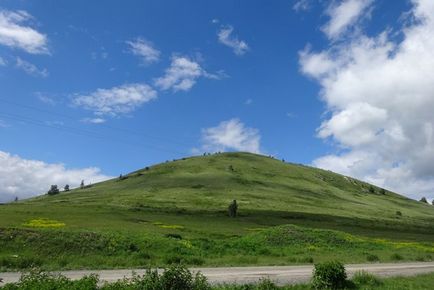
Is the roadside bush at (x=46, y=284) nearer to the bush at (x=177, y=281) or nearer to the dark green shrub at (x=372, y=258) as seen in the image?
the bush at (x=177, y=281)

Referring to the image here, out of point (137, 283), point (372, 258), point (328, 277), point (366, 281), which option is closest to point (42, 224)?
point (372, 258)

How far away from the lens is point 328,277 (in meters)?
25.7

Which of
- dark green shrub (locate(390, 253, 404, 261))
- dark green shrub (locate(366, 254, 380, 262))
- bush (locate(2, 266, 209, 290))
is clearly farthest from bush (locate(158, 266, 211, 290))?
dark green shrub (locate(390, 253, 404, 261))

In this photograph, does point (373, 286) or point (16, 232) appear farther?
point (16, 232)

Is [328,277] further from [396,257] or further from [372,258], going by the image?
[396,257]

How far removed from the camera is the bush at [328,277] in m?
25.5

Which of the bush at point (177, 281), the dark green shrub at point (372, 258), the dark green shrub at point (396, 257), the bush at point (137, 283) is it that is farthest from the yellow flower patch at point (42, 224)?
the bush at point (177, 281)

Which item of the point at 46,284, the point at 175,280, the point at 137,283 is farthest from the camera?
the point at 137,283

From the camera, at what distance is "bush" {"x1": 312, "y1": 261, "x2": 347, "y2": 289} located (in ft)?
83.6

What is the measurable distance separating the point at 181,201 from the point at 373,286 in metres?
139

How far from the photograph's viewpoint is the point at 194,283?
20.4 metres

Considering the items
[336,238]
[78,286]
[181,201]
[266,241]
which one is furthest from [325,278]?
[181,201]

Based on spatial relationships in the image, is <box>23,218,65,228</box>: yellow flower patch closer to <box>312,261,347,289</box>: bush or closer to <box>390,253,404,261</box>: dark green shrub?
<box>390,253,404,261</box>: dark green shrub

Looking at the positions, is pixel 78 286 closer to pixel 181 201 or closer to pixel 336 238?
pixel 336 238
